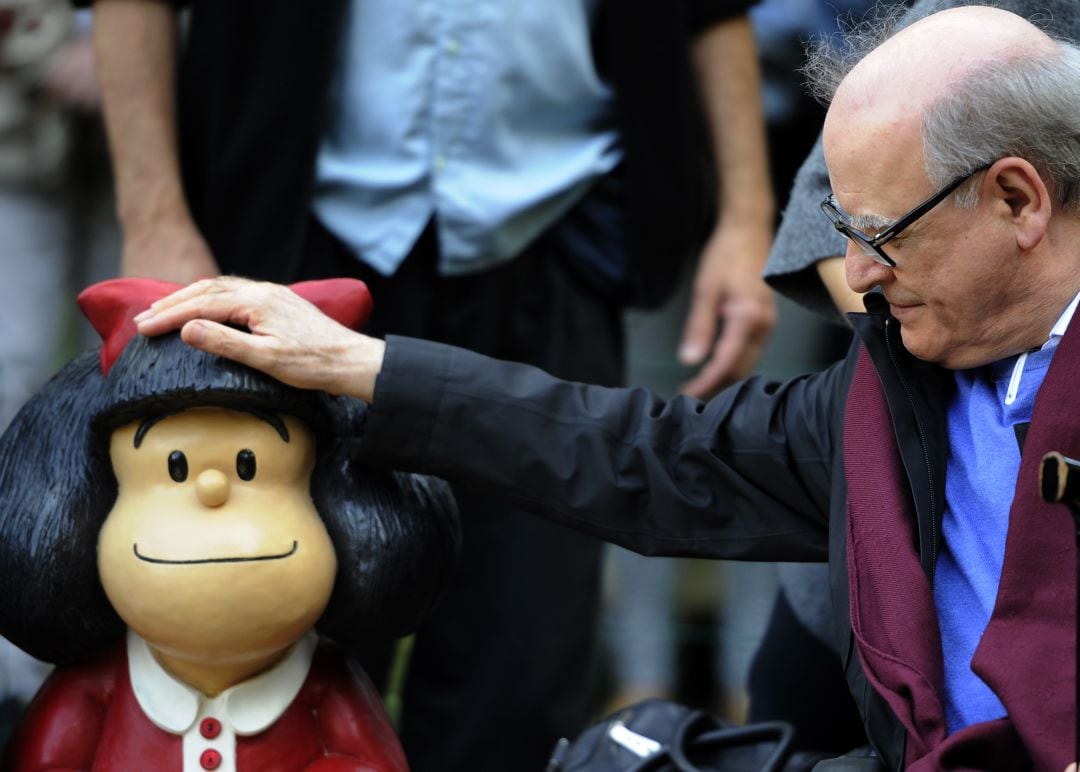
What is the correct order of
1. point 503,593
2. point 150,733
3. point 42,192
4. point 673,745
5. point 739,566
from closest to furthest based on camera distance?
point 150,733 < point 673,745 < point 503,593 < point 42,192 < point 739,566

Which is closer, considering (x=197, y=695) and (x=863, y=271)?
(x=863, y=271)

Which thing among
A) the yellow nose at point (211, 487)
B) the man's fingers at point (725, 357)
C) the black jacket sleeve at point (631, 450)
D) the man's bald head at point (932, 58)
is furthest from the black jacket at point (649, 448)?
the man's fingers at point (725, 357)

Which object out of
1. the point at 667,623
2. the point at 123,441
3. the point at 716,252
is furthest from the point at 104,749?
the point at 667,623

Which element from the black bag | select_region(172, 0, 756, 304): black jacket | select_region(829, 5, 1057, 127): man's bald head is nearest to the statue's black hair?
A: the black bag

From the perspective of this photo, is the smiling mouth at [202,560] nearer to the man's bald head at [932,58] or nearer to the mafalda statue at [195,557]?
the mafalda statue at [195,557]

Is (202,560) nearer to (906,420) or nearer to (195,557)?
(195,557)

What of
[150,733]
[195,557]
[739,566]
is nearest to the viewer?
[195,557]

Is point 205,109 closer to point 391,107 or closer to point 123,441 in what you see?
point 391,107

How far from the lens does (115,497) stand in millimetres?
2486

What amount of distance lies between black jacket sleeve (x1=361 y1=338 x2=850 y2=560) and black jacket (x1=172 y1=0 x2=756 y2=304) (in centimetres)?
61

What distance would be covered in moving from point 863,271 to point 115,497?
3.39ft

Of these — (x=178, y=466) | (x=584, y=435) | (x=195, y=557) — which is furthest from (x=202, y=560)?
(x=584, y=435)

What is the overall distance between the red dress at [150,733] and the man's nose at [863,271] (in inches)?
35.3

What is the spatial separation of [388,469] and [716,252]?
1015mm
